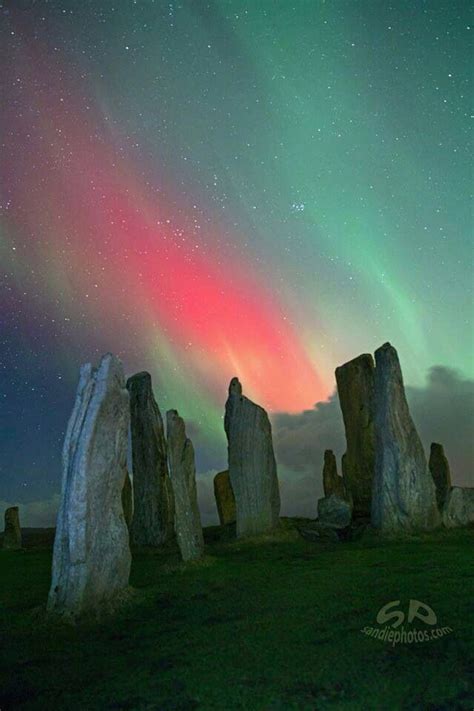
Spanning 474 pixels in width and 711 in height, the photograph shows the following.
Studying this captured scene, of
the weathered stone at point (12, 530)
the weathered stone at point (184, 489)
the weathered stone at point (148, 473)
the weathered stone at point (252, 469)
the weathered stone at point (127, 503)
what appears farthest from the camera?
the weathered stone at point (127, 503)

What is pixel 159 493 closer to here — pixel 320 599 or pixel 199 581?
pixel 199 581

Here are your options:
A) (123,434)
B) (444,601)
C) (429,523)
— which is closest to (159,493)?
(429,523)

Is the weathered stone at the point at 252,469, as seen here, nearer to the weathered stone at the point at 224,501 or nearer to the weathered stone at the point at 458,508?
the weathered stone at the point at 458,508

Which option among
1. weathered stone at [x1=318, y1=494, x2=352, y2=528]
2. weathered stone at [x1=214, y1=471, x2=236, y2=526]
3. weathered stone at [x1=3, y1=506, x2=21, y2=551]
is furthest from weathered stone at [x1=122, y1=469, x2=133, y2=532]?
weathered stone at [x1=318, y1=494, x2=352, y2=528]

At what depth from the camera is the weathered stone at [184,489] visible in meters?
14.0

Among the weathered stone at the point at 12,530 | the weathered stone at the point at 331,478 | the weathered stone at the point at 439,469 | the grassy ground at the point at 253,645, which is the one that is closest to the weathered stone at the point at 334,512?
the weathered stone at the point at 331,478

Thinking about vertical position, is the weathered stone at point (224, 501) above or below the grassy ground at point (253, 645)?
above

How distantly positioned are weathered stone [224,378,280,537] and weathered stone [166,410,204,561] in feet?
10.1

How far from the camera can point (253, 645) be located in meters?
7.54

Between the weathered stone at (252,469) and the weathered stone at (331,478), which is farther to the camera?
the weathered stone at (331,478)

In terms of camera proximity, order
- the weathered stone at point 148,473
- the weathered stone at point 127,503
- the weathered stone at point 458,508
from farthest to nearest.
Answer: the weathered stone at point 127,503 → the weathered stone at point 148,473 → the weathered stone at point 458,508

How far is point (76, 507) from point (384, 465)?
1056 cm

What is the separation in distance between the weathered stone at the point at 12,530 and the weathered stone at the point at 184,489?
10.4 metres

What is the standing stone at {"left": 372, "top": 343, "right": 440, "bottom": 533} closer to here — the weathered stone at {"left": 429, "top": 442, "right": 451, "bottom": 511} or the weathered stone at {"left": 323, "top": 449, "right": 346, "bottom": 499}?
the weathered stone at {"left": 429, "top": 442, "right": 451, "bottom": 511}
